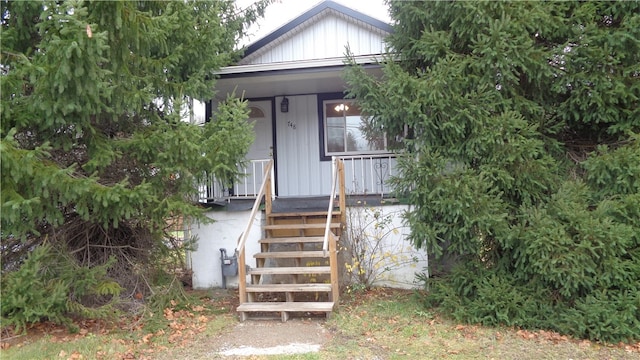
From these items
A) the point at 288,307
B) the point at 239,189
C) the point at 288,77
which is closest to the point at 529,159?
the point at 288,307

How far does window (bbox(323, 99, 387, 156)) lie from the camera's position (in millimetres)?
9188

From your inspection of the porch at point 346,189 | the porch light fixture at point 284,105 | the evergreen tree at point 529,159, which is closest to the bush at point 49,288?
the porch at point 346,189

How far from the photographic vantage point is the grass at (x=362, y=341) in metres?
4.61

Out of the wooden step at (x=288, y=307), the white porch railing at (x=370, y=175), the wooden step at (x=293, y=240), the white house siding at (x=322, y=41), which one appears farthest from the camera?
the white house siding at (x=322, y=41)

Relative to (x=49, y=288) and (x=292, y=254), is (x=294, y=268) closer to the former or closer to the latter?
(x=292, y=254)

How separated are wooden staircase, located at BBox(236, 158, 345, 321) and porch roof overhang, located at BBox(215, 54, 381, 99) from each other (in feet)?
7.09

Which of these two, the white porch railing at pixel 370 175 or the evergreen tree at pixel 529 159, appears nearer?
the evergreen tree at pixel 529 159

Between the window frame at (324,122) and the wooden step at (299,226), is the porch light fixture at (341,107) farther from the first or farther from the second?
the wooden step at (299,226)

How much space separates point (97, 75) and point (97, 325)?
126 inches

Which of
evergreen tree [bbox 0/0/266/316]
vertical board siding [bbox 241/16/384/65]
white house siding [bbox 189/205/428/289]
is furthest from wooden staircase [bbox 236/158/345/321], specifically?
vertical board siding [bbox 241/16/384/65]

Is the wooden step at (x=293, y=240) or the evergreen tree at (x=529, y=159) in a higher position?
the evergreen tree at (x=529, y=159)

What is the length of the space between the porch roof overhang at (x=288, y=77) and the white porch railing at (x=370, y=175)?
5.30 feet

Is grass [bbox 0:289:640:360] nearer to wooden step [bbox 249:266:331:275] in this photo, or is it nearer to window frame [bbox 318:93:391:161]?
wooden step [bbox 249:266:331:275]

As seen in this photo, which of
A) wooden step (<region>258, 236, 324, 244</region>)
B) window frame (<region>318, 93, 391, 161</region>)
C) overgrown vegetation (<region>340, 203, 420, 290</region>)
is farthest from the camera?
window frame (<region>318, 93, 391, 161</region>)
